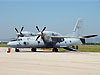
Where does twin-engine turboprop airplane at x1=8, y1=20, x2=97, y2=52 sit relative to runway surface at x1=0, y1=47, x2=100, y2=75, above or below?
above

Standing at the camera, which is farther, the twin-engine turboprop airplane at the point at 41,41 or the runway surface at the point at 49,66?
the twin-engine turboprop airplane at the point at 41,41

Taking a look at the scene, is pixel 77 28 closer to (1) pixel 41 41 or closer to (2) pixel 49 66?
(1) pixel 41 41

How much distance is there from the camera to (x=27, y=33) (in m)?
49.1

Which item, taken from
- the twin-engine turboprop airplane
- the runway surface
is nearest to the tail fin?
the twin-engine turboprop airplane

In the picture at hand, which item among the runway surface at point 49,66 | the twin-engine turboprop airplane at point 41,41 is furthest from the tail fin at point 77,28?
the runway surface at point 49,66

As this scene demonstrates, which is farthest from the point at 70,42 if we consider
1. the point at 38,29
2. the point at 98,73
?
the point at 98,73

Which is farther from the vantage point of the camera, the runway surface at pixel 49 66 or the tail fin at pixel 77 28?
the tail fin at pixel 77 28

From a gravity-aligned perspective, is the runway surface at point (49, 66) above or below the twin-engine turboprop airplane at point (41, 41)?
below

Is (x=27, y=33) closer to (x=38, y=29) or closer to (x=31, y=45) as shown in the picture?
(x=38, y=29)

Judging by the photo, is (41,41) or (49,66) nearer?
(49,66)

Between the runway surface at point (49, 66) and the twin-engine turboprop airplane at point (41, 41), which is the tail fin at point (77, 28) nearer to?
the twin-engine turboprop airplane at point (41, 41)

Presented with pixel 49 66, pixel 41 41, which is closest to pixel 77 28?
pixel 41 41

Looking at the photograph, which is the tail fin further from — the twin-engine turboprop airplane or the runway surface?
the runway surface

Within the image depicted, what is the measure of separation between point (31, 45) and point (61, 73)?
3162 centimetres
